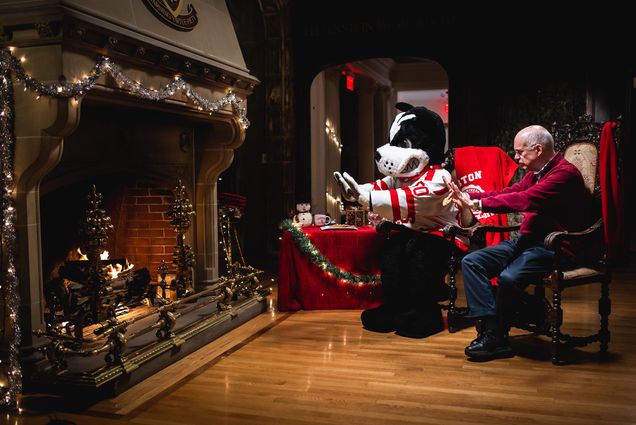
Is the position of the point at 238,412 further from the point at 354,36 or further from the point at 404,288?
the point at 354,36

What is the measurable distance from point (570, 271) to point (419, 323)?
0.98m

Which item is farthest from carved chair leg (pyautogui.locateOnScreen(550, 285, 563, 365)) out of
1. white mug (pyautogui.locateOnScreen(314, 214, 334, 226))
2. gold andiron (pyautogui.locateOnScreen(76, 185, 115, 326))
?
gold andiron (pyautogui.locateOnScreen(76, 185, 115, 326))

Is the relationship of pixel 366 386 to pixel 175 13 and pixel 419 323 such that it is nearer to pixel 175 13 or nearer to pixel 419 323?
Result: pixel 419 323

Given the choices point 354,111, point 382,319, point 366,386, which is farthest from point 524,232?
point 354,111

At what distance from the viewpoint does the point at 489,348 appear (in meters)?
3.34

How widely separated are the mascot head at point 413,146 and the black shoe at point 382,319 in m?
0.91

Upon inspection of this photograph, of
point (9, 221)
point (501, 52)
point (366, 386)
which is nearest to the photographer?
point (9, 221)

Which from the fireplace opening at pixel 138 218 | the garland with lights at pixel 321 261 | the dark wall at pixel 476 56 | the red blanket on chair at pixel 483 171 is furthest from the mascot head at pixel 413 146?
the dark wall at pixel 476 56

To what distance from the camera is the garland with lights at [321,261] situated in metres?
4.52

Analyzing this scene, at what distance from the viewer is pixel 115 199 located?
443 cm

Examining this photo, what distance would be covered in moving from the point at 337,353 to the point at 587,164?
7.04 feet

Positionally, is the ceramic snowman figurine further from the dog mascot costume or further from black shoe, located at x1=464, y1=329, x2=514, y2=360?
black shoe, located at x1=464, y1=329, x2=514, y2=360

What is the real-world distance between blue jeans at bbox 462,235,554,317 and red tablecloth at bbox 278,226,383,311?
1090mm

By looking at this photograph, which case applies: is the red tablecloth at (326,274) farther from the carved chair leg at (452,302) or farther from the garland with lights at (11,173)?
the garland with lights at (11,173)
